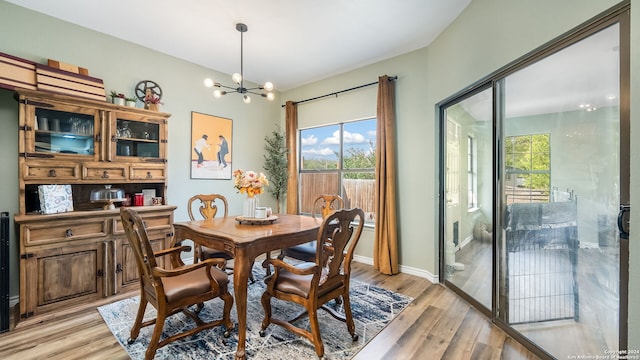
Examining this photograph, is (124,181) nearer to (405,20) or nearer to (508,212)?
(405,20)

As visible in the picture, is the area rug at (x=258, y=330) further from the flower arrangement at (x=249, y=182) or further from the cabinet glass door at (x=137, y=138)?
the cabinet glass door at (x=137, y=138)

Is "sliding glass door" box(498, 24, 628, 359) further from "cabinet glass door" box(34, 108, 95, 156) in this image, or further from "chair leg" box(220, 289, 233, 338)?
"cabinet glass door" box(34, 108, 95, 156)

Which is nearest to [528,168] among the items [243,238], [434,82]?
[434,82]

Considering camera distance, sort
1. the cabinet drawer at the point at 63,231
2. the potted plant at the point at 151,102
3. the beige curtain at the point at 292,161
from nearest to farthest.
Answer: the cabinet drawer at the point at 63,231 < the potted plant at the point at 151,102 < the beige curtain at the point at 292,161

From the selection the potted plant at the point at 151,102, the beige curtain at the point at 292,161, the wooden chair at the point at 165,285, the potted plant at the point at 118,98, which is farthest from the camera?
the beige curtain at the point at 292,161

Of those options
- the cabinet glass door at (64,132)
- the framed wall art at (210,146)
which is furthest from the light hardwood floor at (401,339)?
the framed wall art at (210,146)

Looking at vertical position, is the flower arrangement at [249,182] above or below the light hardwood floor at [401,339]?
above

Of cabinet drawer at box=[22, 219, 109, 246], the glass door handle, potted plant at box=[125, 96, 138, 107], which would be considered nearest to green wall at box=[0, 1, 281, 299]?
potted plant at box=[125, 96, 138, 107]

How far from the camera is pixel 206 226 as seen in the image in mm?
2432

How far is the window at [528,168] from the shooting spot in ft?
6.48

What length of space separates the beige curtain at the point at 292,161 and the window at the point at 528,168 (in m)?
3.33

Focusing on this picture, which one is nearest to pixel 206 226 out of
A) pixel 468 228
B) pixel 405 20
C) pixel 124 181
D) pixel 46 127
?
pixel 124 181

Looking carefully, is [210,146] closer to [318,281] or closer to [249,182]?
[249,182]

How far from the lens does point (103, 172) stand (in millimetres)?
2900
